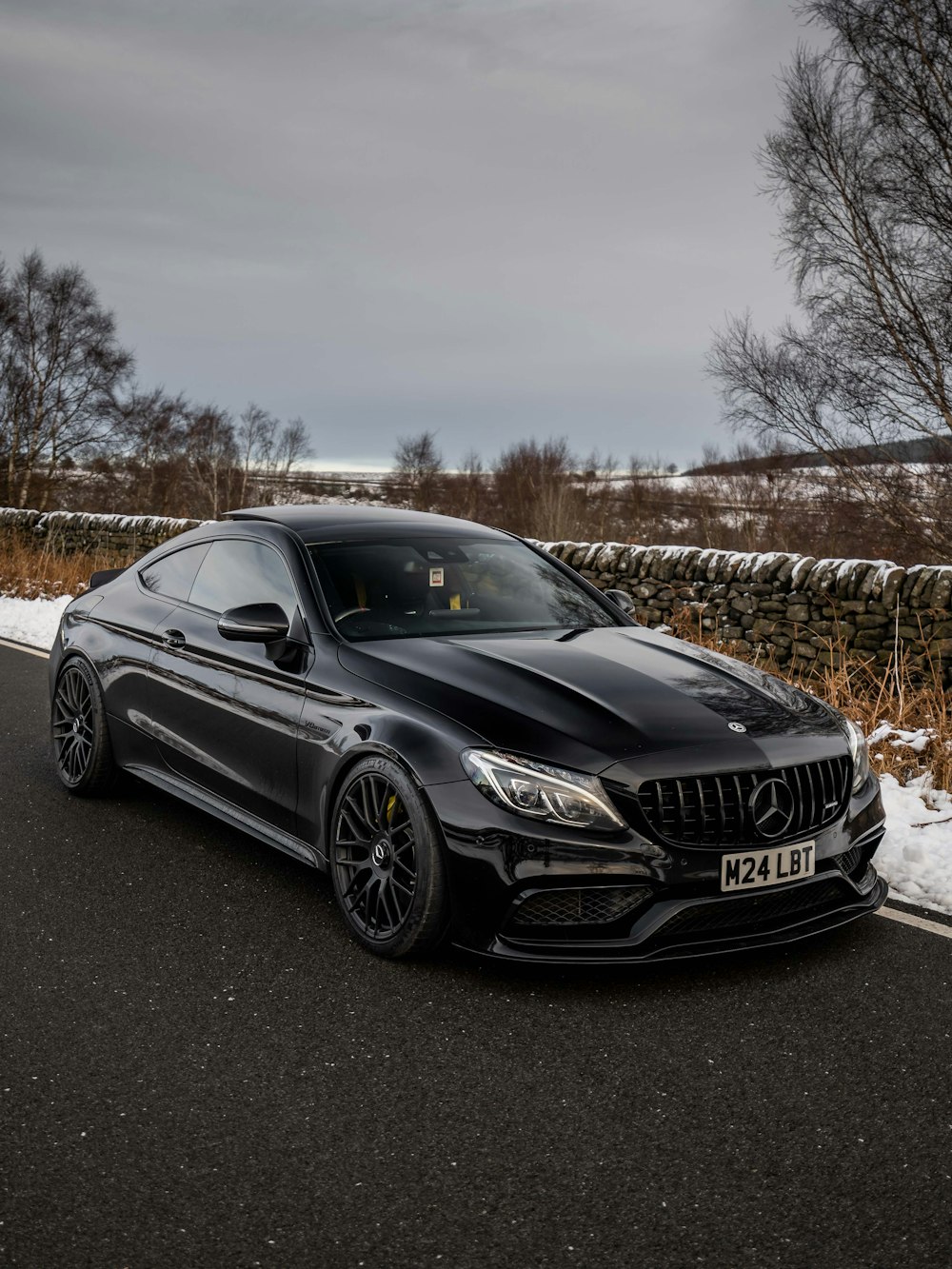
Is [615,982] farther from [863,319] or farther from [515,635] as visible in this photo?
[863,319]

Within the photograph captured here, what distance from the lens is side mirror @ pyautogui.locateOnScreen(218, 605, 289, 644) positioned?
186 inches

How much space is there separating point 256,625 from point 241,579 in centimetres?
75

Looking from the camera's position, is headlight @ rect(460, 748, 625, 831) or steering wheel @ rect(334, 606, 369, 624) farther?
steering wheel @ rect(334, 606, 369, 624)

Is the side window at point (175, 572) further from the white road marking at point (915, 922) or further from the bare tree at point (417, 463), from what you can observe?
the bare tree at point (417, 463)

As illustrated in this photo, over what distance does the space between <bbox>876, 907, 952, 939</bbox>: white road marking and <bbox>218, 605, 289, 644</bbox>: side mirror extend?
265 centimetres

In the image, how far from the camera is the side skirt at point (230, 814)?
4539 mm

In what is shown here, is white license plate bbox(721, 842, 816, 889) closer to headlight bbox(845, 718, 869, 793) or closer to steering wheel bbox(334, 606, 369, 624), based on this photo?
headlight bbox(845, 718, 869, 793)

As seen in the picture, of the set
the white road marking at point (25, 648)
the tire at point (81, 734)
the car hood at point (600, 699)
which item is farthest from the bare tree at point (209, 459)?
the car hood at point (600, 699)

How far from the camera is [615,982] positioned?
155 inches

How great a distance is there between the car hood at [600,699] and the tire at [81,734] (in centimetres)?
209

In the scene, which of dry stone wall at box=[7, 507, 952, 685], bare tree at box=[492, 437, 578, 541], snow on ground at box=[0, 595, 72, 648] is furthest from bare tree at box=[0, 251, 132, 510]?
dry stone wall at box=[7, 507, 952, 685]

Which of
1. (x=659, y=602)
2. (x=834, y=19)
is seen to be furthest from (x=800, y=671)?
(x=834, y=19)

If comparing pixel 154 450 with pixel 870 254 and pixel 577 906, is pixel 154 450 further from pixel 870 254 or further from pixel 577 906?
pixel 577 906

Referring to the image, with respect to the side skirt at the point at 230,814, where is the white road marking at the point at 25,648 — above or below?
below
